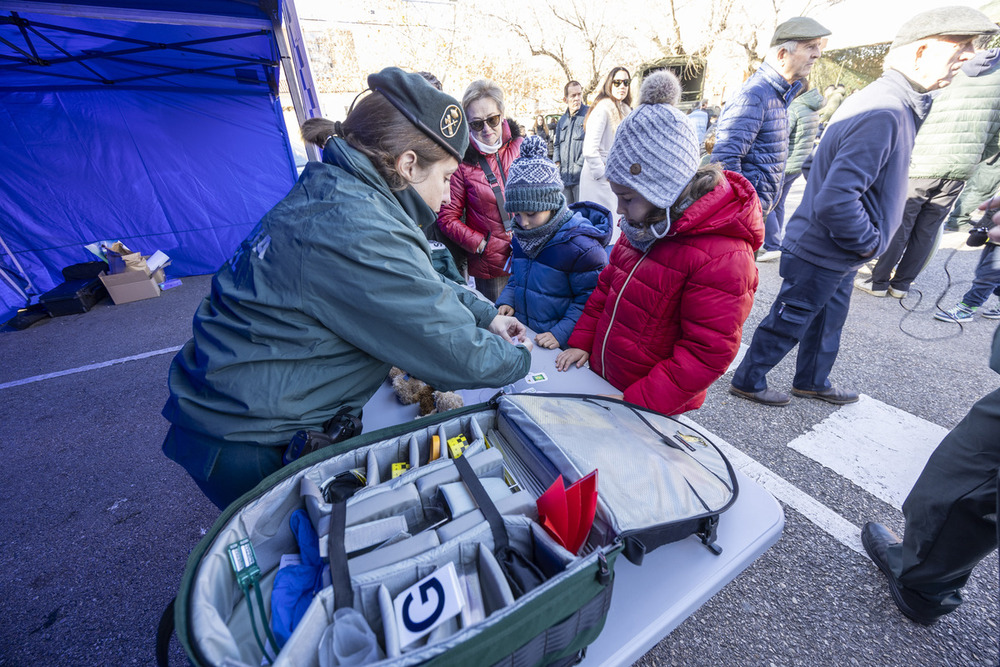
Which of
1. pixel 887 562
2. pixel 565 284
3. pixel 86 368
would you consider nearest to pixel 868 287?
pixel 887 562

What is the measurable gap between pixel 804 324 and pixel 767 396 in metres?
0.62

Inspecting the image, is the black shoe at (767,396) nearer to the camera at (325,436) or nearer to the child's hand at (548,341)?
the child's hand at (548,341)

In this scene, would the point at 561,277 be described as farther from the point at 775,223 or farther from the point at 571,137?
the point at 775,223

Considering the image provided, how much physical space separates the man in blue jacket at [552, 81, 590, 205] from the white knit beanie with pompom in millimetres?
3716

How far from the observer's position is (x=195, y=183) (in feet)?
19.6

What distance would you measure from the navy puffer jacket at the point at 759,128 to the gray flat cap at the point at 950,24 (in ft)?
3.93

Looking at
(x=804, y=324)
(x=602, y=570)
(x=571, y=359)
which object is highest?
(x=602, y=570)

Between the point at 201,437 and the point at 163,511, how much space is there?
1670 millimetres

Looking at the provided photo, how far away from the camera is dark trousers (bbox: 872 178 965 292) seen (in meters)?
3.57

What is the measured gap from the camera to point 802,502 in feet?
6.69

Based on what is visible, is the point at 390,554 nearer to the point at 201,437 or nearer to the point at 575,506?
the point at 575,506

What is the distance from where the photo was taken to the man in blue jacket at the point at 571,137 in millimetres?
5035

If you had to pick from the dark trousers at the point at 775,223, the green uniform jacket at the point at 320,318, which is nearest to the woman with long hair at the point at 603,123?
the dark trousers at the point at 775,223

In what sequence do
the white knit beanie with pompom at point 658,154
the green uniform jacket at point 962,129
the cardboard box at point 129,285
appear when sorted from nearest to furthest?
the white knit beanie with pompom at point 658,154 < the green uniform jacket at point 962,129 < the cardboard box at point 129,285
